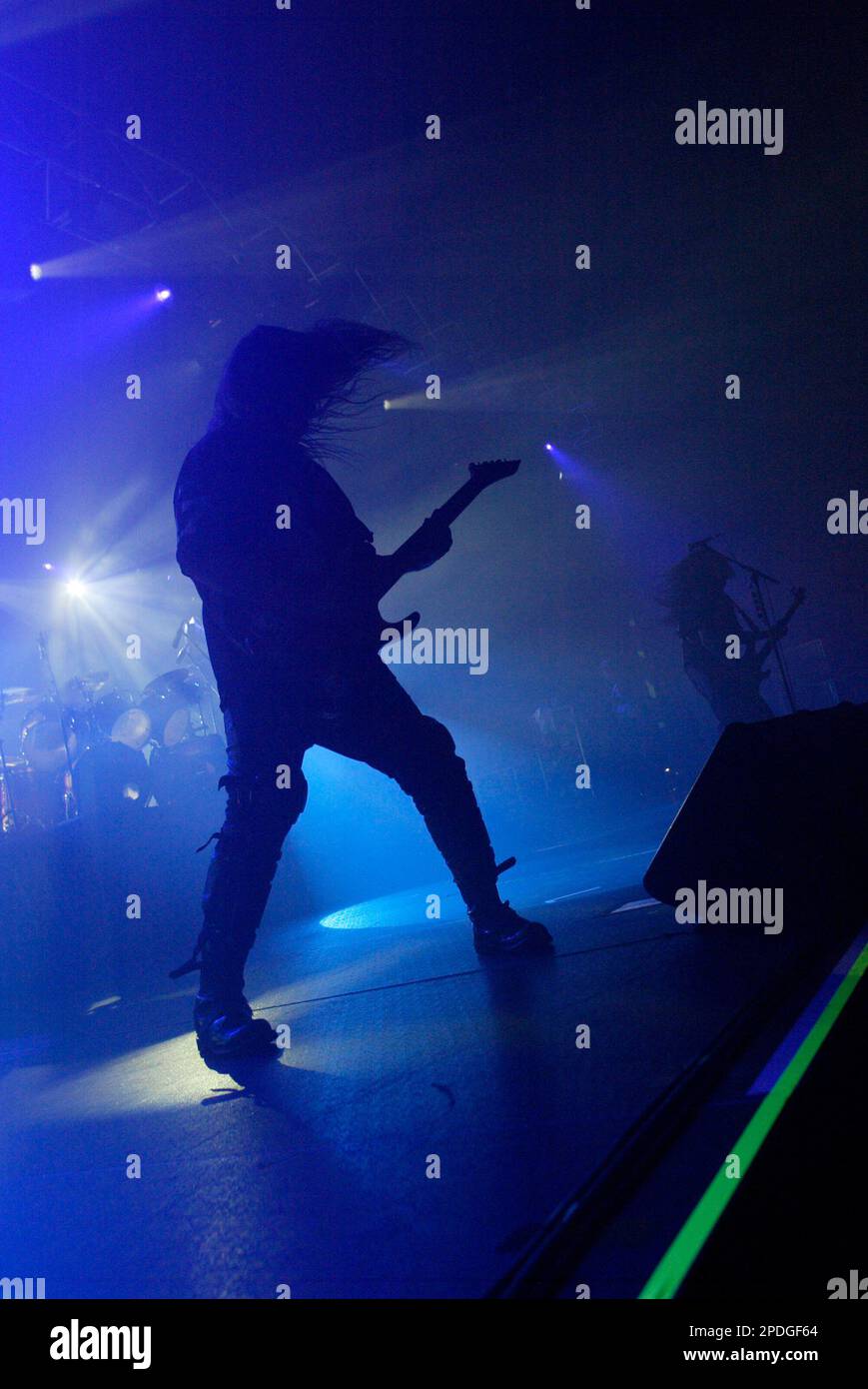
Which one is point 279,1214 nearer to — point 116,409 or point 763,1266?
point 763,1266

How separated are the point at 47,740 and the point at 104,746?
8.38 feet

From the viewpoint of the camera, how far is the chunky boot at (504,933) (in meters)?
3.07

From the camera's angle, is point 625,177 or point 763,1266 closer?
point 763,1266

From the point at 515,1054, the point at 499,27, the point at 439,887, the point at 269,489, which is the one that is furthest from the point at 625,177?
the point at 515,1054

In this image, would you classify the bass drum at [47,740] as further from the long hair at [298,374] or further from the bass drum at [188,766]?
the long hair at [298,374]

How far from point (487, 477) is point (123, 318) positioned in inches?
367

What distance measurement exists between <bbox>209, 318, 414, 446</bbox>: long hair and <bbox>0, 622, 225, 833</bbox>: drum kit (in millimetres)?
9036

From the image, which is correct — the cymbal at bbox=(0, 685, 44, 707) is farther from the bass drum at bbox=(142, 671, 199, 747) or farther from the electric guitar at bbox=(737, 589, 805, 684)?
the electric guitar at bbox=(737, 589, 805, 684)

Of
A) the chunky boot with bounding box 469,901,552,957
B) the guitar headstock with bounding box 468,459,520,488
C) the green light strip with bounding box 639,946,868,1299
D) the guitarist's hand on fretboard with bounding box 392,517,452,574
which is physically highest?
the guitar headstock with bounding box 468,459,520,488

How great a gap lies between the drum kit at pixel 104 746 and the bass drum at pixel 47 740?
0.8 inches

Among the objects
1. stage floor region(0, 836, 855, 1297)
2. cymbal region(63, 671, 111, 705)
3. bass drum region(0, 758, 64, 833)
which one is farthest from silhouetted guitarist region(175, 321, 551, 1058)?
cymbal region(63, 671, 111, 705)

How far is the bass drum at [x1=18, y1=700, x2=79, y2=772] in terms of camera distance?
15.2m

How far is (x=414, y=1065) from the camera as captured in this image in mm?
1995

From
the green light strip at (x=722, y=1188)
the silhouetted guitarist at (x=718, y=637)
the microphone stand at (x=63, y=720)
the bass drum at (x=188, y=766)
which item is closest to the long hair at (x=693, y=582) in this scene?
the silhouetted guitarist at (x=718, y=637)
